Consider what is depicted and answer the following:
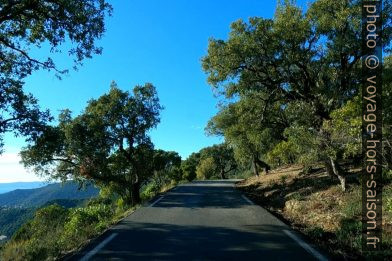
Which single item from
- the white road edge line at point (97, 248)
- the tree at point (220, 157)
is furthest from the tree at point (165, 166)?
the white road edge line at point (97, 248)

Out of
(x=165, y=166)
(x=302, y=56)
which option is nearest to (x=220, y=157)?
(x=165, y=166)

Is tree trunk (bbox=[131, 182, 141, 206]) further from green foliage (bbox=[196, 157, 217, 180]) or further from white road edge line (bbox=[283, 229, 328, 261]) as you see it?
green foliage (bbox=[196, 157, 217, 180])

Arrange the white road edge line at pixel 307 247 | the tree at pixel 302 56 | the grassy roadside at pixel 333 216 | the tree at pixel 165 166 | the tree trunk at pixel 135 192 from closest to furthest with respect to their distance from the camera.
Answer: the white road edge line at pixel 307 247 < the grassy roadside at pixel 333 216 < the tree at pixel 302 56 < the tree trunk at pixel 135 192 < the tree at pixel 165 166

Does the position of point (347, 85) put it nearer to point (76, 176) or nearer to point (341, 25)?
point (341, 25)

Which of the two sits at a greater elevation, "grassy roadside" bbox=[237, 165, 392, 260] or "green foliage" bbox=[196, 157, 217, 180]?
"green foliage" bbox=[196, 157, 217, 180]

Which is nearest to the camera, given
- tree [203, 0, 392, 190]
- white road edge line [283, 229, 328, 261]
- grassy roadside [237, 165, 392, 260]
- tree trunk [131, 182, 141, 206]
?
white road edge line [283, 229, 328, 261]

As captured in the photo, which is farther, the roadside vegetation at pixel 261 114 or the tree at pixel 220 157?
the tree at pixel 220 157

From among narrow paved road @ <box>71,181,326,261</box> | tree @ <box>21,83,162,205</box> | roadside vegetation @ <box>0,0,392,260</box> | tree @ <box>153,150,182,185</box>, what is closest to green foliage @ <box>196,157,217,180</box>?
tree @ <box>153,150,182,185</box>

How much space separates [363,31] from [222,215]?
8761mm

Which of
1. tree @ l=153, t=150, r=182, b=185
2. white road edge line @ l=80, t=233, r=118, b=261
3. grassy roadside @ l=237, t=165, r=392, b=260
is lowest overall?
white road edge line @ l=80, t=233, r=118, b=261

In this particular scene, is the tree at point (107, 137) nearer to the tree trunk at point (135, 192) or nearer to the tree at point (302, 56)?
the tree trunk at point (135, 192)

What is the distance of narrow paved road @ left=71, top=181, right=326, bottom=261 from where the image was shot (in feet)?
24.6

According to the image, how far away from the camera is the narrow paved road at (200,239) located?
296 inches

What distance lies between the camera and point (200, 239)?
9.02m
